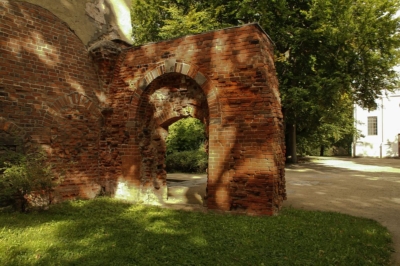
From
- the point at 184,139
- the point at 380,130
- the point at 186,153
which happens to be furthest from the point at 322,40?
the point at 380,130

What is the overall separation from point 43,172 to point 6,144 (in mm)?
961

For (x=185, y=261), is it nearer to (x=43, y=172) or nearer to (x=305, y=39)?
(x=43, y=172)

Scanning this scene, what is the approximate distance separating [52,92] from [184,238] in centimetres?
469

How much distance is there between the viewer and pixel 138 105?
7613mm

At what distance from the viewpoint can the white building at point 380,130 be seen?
95.3 feet

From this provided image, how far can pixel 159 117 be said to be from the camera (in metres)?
7.79

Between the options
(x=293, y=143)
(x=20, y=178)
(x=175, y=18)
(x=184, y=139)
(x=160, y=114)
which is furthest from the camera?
(x=293, y=143)

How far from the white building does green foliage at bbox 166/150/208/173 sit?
20580mm

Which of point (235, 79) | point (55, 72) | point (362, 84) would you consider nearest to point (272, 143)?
point (235, 79)

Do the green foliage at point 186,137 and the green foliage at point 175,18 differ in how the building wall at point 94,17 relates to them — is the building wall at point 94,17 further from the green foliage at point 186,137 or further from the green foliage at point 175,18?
the green foliage at point 186,137

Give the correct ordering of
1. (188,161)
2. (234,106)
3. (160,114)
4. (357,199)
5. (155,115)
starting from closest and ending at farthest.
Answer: (234,106)
(160,114)
(155,115)
(357,199)
(188,161)

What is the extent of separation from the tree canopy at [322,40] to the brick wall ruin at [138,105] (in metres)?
8.79

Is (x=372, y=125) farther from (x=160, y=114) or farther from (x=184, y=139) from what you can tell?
(x=160, y=114)

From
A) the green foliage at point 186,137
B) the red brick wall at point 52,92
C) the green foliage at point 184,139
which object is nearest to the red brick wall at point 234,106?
the red brick wall at point 52,92
